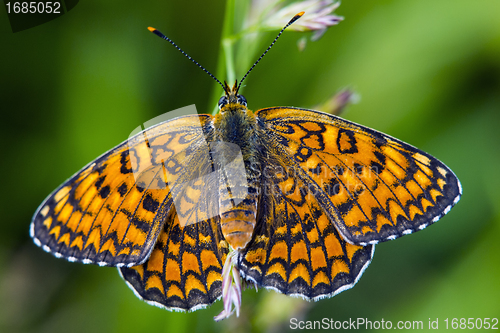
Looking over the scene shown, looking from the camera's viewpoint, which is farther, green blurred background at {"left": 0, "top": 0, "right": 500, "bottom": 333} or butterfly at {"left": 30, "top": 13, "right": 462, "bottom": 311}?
green blurred background at {"left": 0, "top": 0, "right": 500, "bottom": 333}

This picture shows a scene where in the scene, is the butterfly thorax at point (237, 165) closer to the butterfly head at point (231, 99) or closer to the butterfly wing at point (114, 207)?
the butterfly head at point (231, 99)

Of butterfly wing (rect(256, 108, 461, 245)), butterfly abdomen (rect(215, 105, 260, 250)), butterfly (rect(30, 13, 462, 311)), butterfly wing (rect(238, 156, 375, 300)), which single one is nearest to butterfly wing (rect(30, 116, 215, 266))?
butterfly (rect(30, 13, 462, 311))

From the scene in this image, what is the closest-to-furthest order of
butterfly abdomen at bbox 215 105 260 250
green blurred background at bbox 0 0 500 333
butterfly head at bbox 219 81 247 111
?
butterfly abdomen at bbox 215 105 260 250, butterfly head at bbox 219 81 247 111, green blurred background at bbox 0 0 500 333

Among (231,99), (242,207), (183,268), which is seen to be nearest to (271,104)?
(231,99)

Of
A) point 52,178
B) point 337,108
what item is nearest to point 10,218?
point 52,178

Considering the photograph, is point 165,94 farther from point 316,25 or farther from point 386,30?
point 386,30

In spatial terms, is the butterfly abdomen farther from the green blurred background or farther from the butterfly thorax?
the green blurred background

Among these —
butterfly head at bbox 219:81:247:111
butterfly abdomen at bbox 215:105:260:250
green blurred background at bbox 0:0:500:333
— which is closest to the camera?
butterfly abdomen at bbox 215:105:260:250
